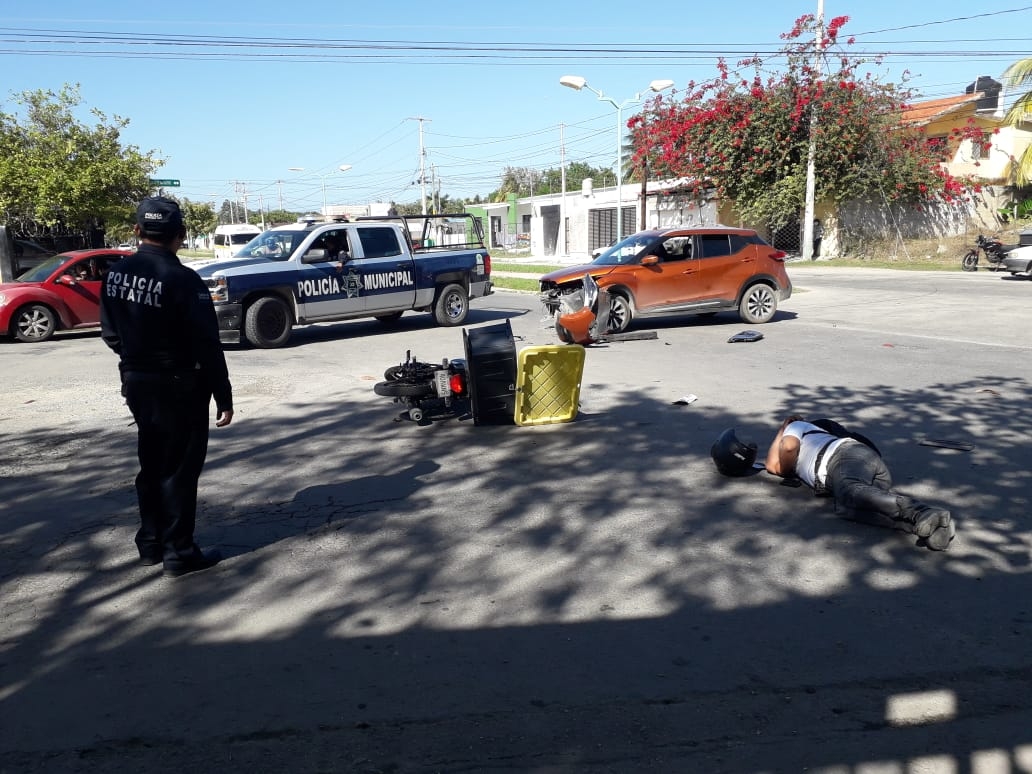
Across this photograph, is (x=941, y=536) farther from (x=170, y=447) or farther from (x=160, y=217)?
(x=160, y=217)

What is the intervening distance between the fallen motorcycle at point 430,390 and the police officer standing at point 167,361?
3.41 m

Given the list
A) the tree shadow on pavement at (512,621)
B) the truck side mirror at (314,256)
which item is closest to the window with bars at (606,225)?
the truck side mirror at (314,256)

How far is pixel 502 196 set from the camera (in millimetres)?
93062

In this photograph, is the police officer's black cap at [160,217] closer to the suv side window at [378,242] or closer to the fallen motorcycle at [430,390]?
the fallen motorcycle at [430,390]

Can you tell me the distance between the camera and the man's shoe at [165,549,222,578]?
4602 millimetres

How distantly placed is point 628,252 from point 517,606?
11181 mm

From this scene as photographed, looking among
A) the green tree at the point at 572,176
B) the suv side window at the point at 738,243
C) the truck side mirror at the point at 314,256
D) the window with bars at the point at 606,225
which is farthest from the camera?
the green tree at the point at 572,176

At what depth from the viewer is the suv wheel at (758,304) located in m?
15.2

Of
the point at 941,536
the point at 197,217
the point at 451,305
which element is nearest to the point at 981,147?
the point at 451,305

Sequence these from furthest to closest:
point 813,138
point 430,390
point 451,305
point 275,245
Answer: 1. point 813,138
2. point 451,305
3. point 275,245
4. point 430,390

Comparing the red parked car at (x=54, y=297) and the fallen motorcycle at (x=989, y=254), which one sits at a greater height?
the red parked car at (x=54, y=297)

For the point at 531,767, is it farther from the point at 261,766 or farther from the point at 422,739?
the point at 261,766

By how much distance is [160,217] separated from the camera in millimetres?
4352

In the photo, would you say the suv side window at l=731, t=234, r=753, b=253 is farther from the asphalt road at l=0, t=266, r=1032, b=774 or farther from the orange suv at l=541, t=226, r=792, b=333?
the asphalt road at l=0, t=266, r=1032, b=774
